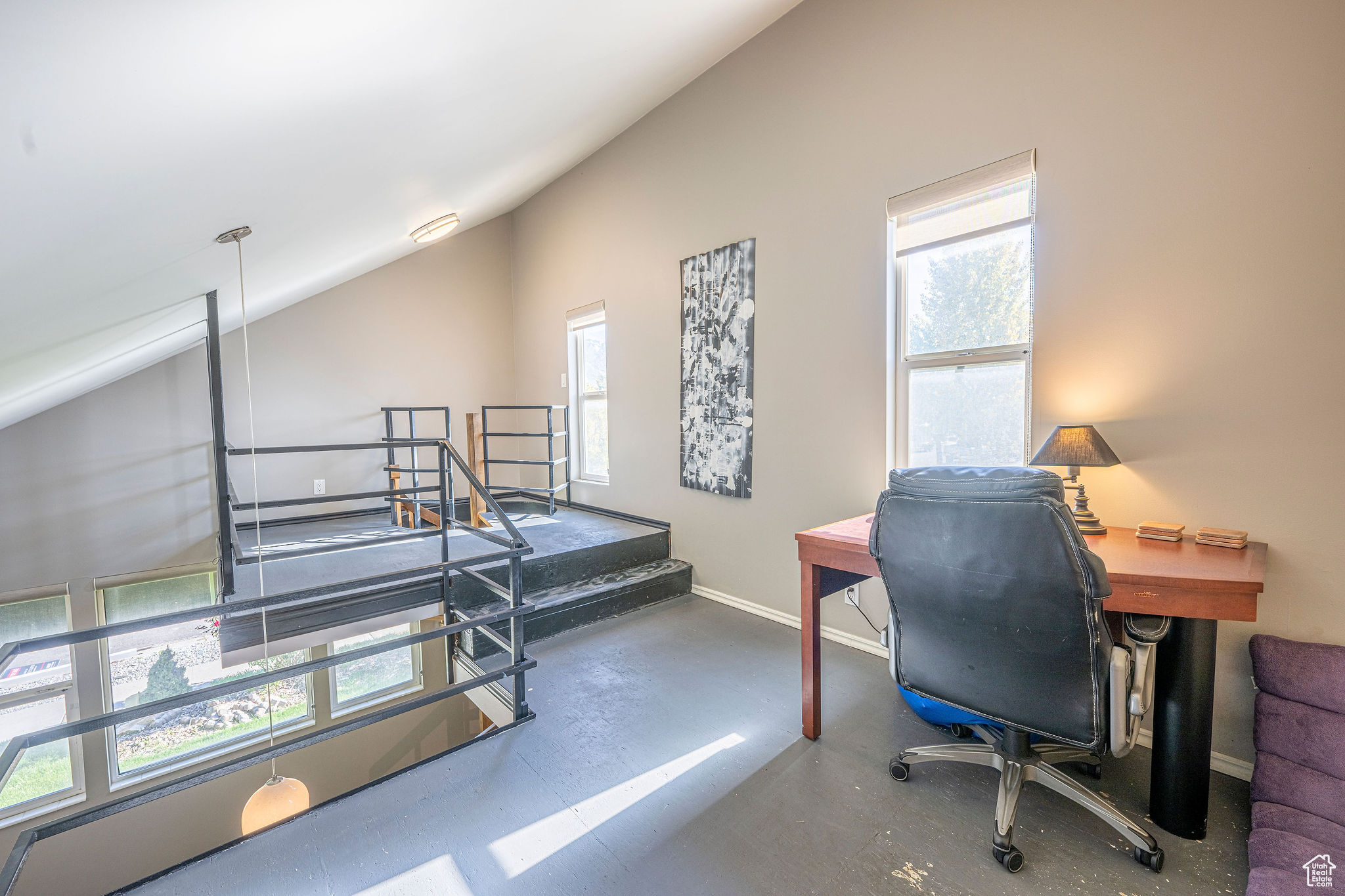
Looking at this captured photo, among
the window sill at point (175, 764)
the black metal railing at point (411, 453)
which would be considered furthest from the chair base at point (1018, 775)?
the window sill at point (175, 764)

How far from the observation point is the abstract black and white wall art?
10.5 ft

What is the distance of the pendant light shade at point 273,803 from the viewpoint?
6.21 feet

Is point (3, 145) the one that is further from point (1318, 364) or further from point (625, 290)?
point (625, 290)

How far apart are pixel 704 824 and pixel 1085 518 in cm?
164

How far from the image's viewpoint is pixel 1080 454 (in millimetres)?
1783

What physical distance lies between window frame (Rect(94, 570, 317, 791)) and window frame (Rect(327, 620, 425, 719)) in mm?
123

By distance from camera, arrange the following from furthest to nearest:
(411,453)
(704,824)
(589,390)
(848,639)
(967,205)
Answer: (411,453)
(589,390)
(848,639)
(967,205)
(704,824)

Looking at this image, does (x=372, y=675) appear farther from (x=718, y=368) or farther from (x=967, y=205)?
(x=967, y=205)

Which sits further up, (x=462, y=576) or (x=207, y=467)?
(x=207, y=467)

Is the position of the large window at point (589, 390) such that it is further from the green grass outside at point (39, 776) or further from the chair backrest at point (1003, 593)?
the green grass outside at point (39, 776)

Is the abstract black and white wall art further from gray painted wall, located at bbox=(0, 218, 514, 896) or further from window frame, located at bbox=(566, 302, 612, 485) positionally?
gray painted wall, located at bbox=(0, 218, 514, 896)

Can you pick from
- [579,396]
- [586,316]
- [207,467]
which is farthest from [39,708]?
[586,316]

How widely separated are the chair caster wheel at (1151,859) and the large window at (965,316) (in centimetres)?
127

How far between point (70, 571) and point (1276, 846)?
234 inches
